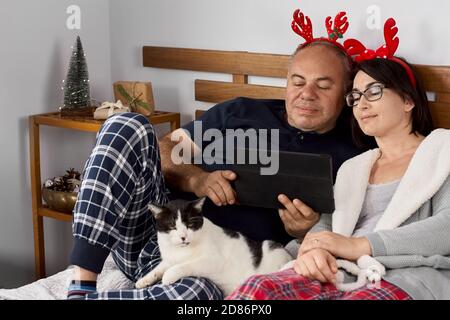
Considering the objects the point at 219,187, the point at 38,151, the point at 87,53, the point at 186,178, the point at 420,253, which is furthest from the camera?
the point at 87,53

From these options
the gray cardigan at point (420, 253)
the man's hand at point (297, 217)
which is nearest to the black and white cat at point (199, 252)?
the man's hand at point (297, 217)

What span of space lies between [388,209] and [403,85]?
1.10 ft

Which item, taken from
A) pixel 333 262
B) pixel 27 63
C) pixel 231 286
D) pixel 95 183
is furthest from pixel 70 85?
pixel 333 262

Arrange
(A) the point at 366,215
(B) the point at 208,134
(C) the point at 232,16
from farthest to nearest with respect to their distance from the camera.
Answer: (C) the point at 232,16
(B) the point at 208,134
(A) the point at 366,215

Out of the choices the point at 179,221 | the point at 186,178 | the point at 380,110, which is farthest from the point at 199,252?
the point at 380,110

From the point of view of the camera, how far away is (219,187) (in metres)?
1.99

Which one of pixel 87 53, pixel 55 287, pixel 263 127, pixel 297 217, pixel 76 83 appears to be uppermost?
pixel 87 53

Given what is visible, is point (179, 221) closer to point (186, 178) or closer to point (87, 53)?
point (186, 178)

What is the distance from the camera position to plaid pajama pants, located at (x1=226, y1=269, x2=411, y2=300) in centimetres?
148

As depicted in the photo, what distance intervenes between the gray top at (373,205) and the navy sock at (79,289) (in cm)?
67

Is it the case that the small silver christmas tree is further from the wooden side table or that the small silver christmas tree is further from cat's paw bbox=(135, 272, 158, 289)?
cat's paw bbox=(135, 272, 158, 289)

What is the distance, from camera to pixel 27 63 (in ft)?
8.94

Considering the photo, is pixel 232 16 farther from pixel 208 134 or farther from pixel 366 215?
pixel 366 215
